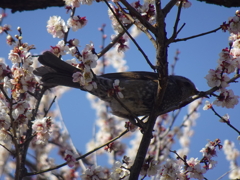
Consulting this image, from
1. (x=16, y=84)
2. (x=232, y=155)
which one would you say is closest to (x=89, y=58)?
(x=16, y=84)

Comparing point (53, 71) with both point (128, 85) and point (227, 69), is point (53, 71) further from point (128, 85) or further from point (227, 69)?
point (227, 69)

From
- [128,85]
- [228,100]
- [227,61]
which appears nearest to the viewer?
[227,61]

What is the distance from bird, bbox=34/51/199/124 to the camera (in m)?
2.74

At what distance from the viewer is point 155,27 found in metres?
2.08

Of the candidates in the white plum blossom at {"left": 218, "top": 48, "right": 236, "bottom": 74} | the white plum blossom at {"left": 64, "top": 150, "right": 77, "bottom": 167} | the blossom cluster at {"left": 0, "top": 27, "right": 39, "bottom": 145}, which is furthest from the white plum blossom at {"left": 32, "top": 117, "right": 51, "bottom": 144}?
the white plum blossom at {"left": 218, "top": 48, "right": 236, "bottom": 74}

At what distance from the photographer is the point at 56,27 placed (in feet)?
9.05

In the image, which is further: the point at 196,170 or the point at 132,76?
the point at 132,76

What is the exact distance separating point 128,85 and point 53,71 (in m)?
0.78

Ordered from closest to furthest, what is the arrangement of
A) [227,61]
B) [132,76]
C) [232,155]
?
[227,61]
[132,76]
[232,155]

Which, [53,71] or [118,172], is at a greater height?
[53,71]

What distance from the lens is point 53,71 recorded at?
2818 millimetres

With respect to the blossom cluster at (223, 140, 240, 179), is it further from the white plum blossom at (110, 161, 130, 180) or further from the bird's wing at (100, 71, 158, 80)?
the white plum blossom at (110, 161, 130, 180)

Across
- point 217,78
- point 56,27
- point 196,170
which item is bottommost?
point 196,170

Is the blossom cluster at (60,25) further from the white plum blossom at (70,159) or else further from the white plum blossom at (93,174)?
the white plum blossom at (93,174)
